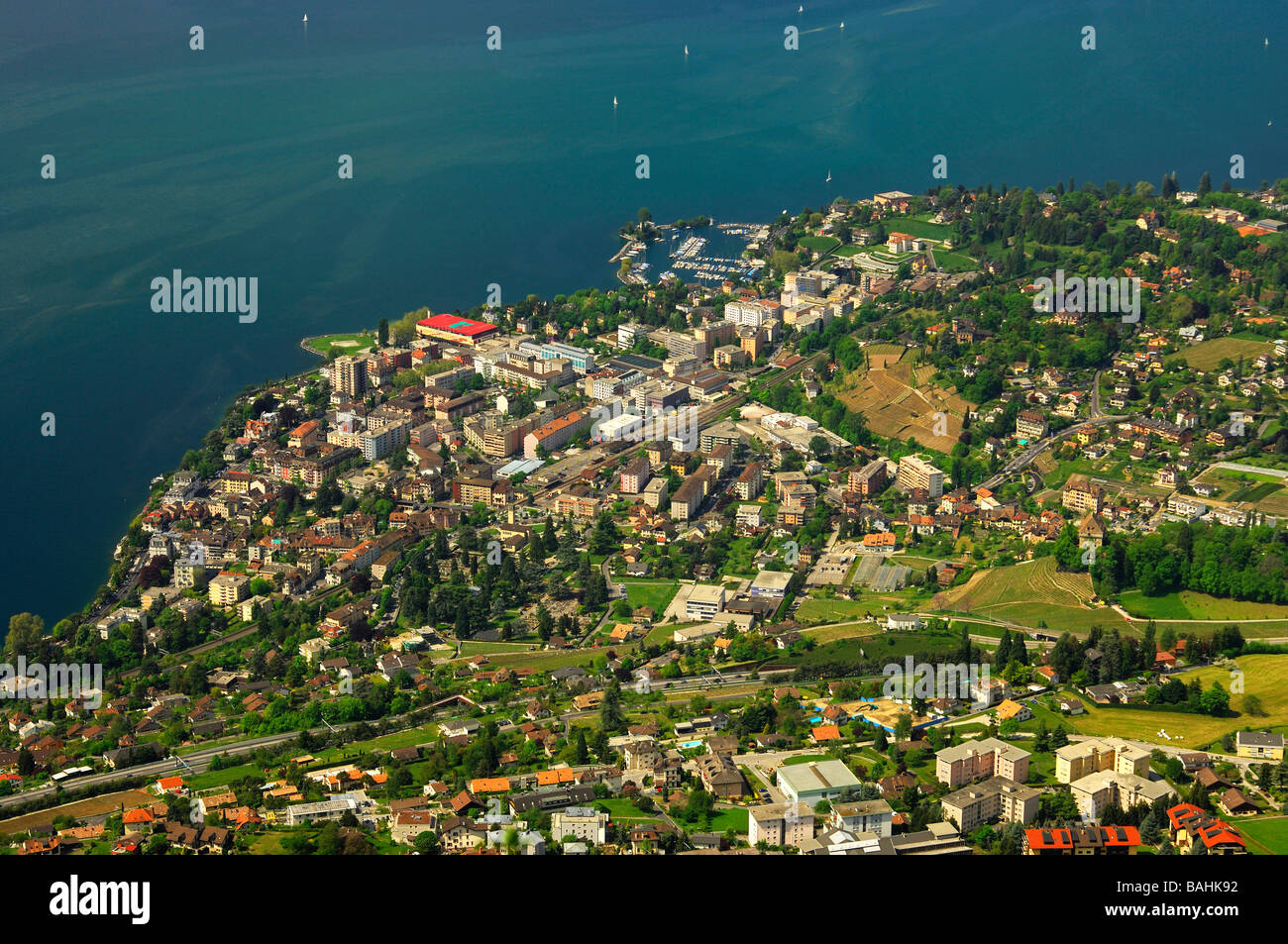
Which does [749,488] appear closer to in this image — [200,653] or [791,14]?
[200,653]

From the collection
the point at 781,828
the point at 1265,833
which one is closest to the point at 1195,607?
the point at 1265,833

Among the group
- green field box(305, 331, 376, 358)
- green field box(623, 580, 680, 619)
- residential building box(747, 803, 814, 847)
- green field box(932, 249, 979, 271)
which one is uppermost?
green field box(932, 249, 979, 271)

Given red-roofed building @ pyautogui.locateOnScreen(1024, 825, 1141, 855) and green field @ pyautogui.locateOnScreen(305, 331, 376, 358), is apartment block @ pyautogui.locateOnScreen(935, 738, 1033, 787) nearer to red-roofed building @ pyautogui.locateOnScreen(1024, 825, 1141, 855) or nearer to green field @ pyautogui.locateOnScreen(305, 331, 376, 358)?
red-roofed building @ pyautogui.locateOnScreen(1024, 825, 1141, 855)

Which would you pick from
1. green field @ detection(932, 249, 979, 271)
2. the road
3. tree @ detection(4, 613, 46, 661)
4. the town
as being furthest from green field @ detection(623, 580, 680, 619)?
green field @ detection(932, 249, 979, 271)

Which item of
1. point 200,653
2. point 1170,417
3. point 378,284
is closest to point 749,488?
point 1170,417

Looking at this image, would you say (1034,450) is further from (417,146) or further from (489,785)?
(417,146)

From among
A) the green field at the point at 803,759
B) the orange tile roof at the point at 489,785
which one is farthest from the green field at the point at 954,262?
Result: the orange tile roof at the point at 489,785
